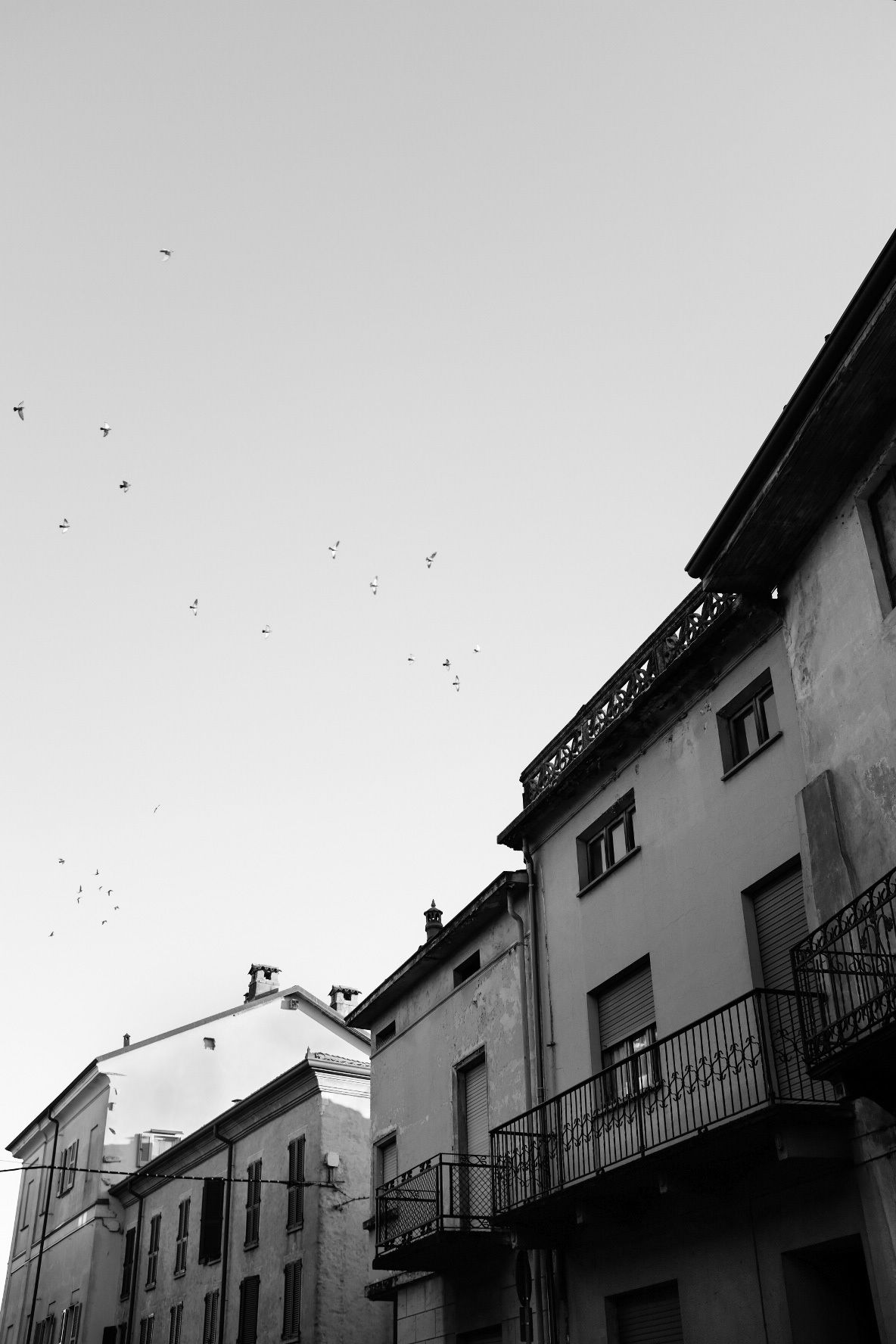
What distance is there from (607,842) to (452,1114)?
5.72 m

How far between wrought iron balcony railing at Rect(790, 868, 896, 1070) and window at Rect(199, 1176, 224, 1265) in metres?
21.7

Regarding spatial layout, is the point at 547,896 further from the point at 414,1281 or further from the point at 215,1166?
the point at 215,1166

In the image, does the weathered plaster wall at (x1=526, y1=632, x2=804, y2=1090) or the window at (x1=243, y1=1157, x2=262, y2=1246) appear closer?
the weathered plaster wall at (x1=526, y1=632, x2=804, y2=1090)

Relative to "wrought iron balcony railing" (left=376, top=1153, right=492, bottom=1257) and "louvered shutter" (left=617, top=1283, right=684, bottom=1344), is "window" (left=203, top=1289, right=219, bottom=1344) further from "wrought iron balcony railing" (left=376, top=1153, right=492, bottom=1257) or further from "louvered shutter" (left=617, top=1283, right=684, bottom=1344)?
"louvered shutter" (left=617, top=1283, right=684, bottom=1344)

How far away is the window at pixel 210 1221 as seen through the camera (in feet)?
93.6

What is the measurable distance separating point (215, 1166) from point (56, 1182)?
569 inches

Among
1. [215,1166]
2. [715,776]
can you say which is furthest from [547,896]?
[215,1166]

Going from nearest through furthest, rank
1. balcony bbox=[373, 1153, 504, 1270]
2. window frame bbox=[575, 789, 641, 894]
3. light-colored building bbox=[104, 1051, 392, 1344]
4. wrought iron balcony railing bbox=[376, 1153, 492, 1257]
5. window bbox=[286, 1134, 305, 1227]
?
window frame bbox=[575, 789, 641, 894] < balcony bbox=[373, 1153, 504, 1270] < wrought iron balcony railing bbox=[376, 1153, 492, 1257] < light-colored building bbox=[104, 1051, 392, 1344] < window bbox=[286, 1134, 305, 1227]

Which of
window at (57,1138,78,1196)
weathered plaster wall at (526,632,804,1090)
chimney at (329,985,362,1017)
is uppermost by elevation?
chimney at (329,985,362,1017)

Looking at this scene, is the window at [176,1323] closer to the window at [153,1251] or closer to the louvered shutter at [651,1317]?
the window at [153,1251]

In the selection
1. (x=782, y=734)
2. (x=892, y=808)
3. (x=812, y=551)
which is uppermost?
(x=812, y=551)

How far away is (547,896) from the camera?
17.2 metres

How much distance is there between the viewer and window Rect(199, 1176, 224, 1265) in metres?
28.5

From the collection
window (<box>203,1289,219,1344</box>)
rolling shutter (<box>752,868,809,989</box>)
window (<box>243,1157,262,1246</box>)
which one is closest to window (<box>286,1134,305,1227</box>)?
window (<box>243,1157,262,1246</box>)
